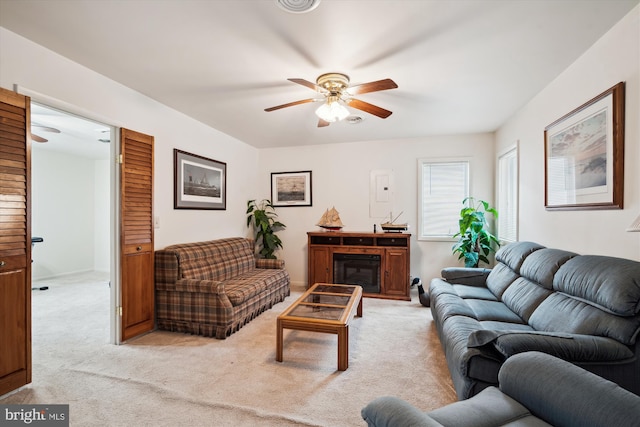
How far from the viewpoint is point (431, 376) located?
7.53ft

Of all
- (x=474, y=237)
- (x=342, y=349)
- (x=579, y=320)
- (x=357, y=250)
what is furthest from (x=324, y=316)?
(x=474, y=237)

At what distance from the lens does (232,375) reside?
231 cm

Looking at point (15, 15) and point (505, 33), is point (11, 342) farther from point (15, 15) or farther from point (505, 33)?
point (505, 33)

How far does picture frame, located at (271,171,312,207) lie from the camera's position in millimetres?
5359

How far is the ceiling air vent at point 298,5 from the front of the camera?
1683 mm

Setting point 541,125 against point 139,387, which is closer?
point 139,387

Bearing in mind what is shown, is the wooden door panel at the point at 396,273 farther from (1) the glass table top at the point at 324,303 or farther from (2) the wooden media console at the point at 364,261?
(1) the glass table top at the point at 324,303

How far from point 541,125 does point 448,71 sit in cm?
128

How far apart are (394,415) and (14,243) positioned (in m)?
2.66

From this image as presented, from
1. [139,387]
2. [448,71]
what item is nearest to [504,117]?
[448,71]

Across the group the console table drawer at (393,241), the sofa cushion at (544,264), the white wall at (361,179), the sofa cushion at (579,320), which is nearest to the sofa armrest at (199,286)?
the white wall at (361,179)

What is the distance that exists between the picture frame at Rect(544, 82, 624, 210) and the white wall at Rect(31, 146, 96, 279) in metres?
7.97

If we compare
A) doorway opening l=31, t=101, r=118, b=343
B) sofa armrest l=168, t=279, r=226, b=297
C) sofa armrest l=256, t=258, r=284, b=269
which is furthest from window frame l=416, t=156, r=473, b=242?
doorway opening l=31, t=101, r=118, b=343

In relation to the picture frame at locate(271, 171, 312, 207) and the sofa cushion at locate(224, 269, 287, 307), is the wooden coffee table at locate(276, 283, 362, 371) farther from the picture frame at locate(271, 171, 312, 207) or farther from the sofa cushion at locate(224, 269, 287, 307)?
the picture frame at locate(271, 171, 312, 207)
